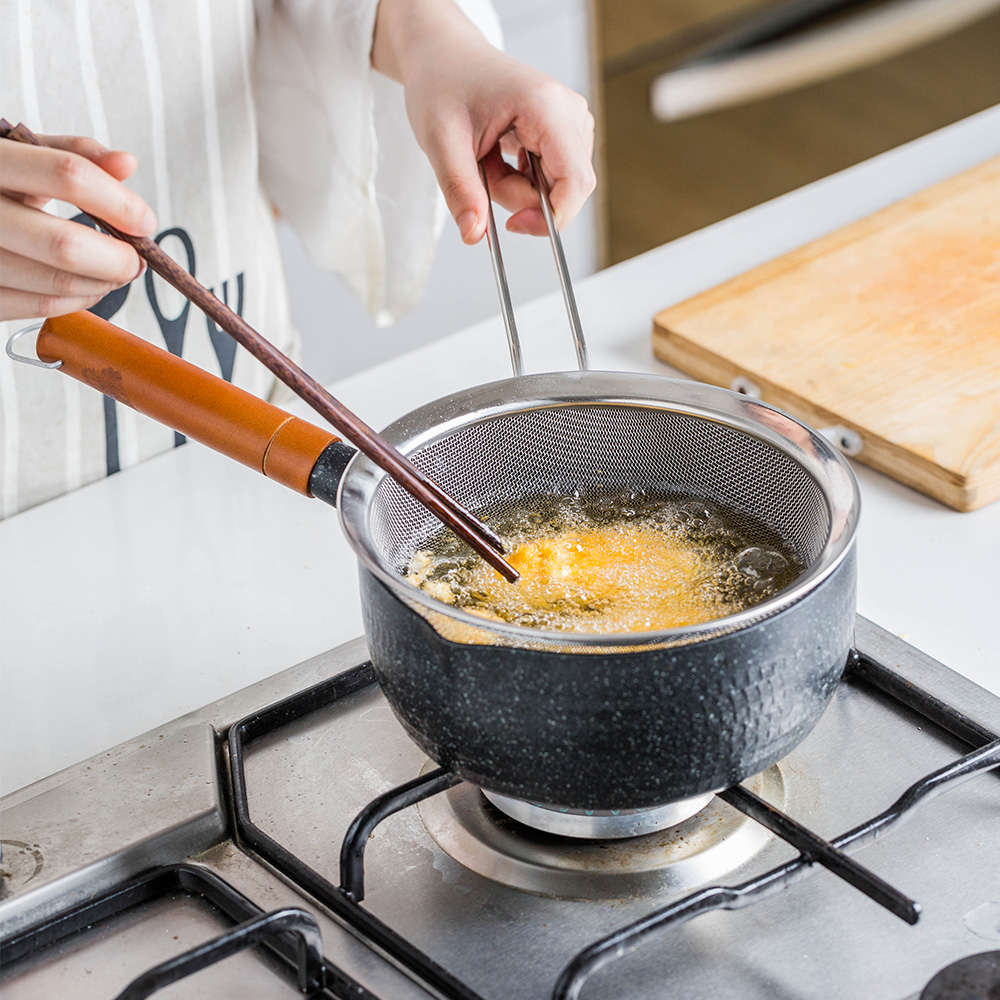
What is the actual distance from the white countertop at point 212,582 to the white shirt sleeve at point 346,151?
0.25 meters

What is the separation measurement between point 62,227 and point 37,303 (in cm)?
5

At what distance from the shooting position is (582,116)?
811 millimetres

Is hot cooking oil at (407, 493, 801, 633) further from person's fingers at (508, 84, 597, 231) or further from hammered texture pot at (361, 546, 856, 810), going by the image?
person's fingers at (508, 84, 597, 231)

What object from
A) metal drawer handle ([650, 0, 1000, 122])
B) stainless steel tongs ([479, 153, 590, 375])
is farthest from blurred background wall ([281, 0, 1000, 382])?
stainless steel tongs ([479, 153, 590, 375])

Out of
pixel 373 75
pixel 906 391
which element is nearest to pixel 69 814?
pixel 906 391

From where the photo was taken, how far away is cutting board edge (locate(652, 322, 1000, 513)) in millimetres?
802

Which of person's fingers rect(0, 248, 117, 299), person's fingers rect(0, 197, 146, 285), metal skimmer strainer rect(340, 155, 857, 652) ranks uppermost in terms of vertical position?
person's fingers rect(0, 197, 146, 285)

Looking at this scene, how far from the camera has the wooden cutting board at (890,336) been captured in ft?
2.72

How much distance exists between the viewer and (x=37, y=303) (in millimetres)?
605

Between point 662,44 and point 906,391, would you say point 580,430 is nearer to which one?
point 906,391

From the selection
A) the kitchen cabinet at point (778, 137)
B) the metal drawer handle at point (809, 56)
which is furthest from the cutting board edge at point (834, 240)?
the kitchen cabinet at point (778, 137)

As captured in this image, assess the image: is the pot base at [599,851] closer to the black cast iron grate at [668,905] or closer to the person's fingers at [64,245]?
the black cast iron grate at [668,905]

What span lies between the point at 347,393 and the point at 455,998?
1.77 ft

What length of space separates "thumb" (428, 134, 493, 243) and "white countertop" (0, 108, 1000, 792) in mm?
212
